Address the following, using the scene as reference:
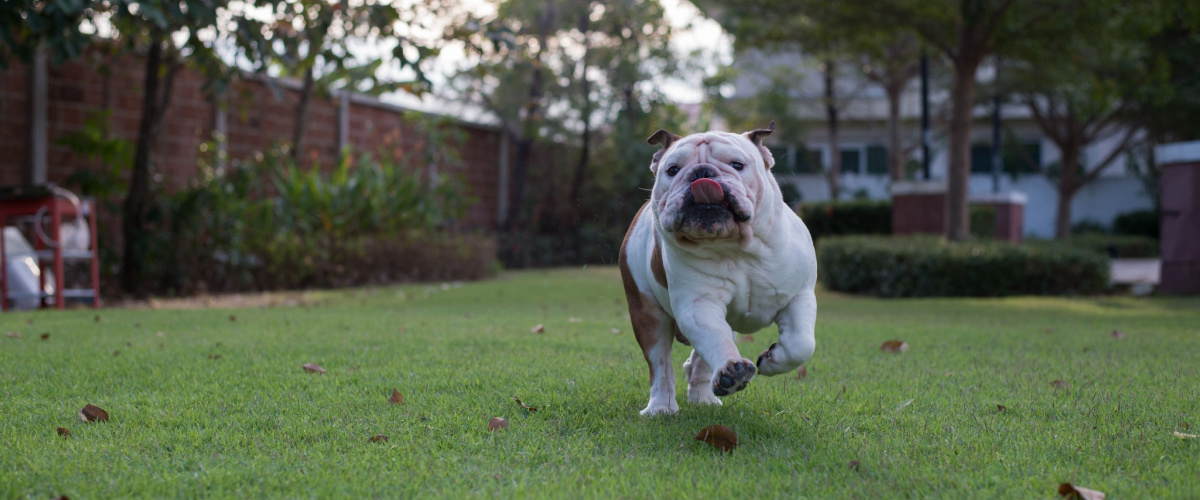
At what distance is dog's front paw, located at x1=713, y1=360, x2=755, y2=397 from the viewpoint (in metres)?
2.45

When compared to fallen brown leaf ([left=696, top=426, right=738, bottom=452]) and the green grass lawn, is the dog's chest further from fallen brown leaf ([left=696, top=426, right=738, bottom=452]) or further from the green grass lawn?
fallen brown leaf ([left=696, top=426, right=738, bottom=452])

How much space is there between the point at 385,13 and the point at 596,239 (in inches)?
440

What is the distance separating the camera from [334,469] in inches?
91.3

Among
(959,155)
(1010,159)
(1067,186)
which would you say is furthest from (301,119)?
(1010,159)

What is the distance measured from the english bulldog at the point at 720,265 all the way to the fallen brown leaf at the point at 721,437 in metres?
0.14

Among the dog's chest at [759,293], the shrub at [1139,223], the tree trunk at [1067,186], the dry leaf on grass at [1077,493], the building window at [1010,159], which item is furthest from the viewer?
the building window at [1010,159]

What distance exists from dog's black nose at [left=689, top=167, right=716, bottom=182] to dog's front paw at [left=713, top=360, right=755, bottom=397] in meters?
0.57

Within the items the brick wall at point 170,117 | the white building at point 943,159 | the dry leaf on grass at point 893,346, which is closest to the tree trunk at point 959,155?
the dry leaf on grass at point 893,346

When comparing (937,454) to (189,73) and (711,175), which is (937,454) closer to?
(711,175)

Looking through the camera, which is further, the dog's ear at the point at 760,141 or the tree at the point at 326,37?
the tree at the point at 326,37

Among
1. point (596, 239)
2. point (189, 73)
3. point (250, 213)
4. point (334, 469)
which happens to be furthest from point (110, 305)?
point (596, 239)

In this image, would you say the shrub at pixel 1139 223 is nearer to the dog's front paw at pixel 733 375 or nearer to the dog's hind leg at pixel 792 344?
the dog's hind leg at pixel 792 344

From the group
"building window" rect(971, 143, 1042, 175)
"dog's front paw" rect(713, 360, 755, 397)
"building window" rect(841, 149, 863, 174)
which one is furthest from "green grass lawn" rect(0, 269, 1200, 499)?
"building window" rect(971, 143, 1042, 175)

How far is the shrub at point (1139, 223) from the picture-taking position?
27.0 metres
